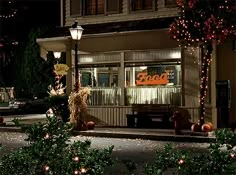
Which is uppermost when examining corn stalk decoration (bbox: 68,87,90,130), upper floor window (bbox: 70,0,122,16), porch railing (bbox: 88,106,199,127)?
upper floor window (bbox: 70,0,122,16)

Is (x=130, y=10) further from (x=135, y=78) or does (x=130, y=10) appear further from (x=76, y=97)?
(x=76, y=97)

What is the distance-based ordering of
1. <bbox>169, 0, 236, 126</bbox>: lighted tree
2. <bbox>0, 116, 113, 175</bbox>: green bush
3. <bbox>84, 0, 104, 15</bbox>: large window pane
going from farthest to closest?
<bbox>84, 0, 104, 15</bbox>: large window pane
<bbox>169, 0, 236, 126</bbox>: lighted tree
<bbox>0, 116, 113, 175</bbox>: green bush

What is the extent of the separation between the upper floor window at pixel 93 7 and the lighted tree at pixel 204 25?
16.6 ft

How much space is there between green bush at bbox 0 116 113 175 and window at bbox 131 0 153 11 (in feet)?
55.5

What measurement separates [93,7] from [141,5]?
269 cm

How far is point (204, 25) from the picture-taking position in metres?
18.8

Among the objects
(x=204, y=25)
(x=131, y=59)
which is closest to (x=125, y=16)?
(x=131, y=59)

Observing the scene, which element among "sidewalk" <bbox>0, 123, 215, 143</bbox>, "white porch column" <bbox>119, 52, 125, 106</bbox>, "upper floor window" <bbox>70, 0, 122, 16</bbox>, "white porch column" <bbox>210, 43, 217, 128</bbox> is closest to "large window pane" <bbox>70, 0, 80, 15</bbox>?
"upper floor window" <bbox>70, 0, 122, 16</bbox>

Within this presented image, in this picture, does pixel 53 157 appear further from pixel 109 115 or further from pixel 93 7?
pixel 93 7

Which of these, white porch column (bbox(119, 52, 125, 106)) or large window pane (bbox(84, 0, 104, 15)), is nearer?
white porch column (bbox(119, 52, 125, 106))

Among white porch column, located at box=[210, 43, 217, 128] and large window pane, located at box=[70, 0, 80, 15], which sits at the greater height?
large window pane, located at box=[70, 0, 80, 15]

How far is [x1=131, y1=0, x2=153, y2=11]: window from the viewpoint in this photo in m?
23.4

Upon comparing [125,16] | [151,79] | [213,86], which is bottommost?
[213,86]

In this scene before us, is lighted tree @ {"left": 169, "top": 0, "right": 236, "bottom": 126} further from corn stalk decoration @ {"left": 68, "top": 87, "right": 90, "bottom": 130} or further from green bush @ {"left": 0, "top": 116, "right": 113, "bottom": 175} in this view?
green bush @ {"left": 0, "top": 116, "right": 113, "bottom": 175}
